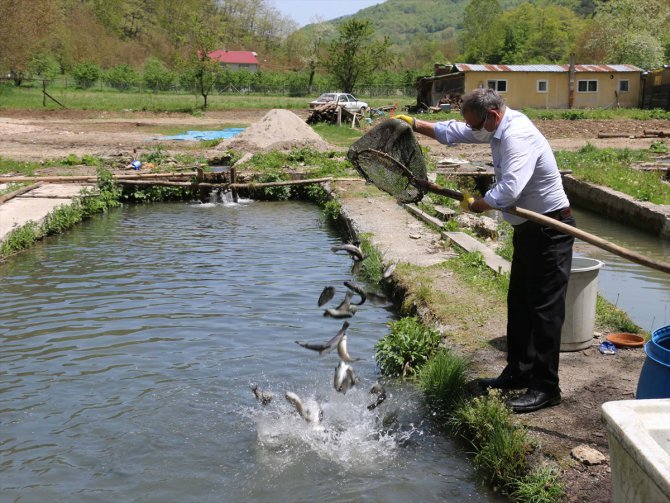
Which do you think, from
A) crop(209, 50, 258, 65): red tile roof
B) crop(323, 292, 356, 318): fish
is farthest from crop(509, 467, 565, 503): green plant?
crop(209, 50, 258, 65): red tile roof

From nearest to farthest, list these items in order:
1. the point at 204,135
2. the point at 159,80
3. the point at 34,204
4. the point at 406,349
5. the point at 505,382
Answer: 1. the point at 505,382
2. the point at 406,349
3. the point at 34,204
4. the point at 204,135
5. the point at 159,80

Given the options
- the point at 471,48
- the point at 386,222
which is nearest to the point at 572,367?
the point at 386,222

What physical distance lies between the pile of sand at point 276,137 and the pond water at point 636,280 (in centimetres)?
1052

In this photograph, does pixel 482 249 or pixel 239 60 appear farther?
pixel 239 60

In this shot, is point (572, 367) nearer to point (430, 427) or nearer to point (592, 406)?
point (592, 406)

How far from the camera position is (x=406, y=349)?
267 inches

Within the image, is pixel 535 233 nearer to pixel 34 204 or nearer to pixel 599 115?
pixel 34 204

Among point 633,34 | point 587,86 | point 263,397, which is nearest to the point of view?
point 263,397

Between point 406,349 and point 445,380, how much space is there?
1.05m

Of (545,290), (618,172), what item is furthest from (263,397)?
(618,172)

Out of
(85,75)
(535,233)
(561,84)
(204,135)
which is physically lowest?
(535,233)

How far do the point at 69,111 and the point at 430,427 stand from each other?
39.9 metres

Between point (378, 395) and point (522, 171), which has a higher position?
point (522, 171)

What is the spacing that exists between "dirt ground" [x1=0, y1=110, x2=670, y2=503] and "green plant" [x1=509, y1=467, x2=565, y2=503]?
0.22 ft
